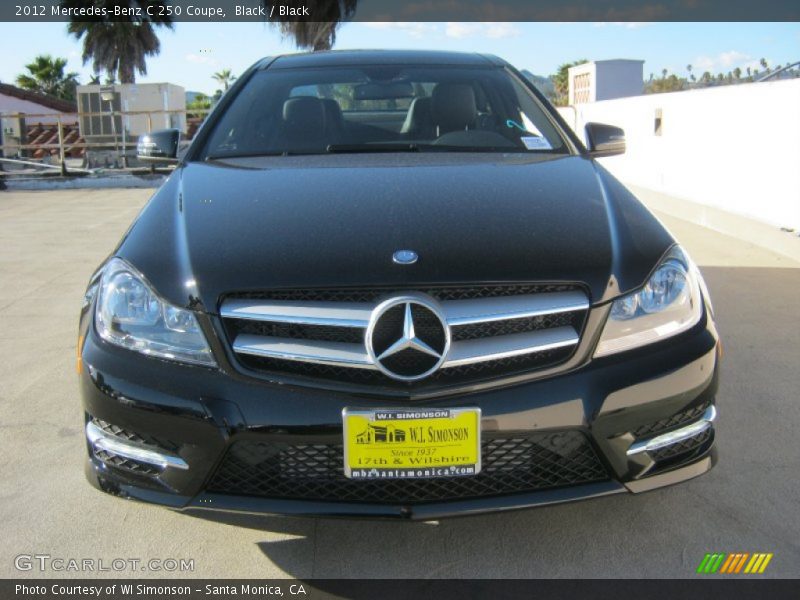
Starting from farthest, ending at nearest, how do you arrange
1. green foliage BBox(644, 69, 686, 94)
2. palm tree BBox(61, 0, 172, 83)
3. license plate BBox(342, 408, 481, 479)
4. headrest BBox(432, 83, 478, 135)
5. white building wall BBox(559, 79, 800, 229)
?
palm tree BBox(61, 0, 172, 83), green foliage BBox(644, 69, 686, 94), white building wall BBox(559, 79, 800, 229), headrest BBox(432, 83, 478, 135), license plate BBox(342, 408, 481, 479)

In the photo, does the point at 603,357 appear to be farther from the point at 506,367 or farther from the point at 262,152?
the point at 262,152

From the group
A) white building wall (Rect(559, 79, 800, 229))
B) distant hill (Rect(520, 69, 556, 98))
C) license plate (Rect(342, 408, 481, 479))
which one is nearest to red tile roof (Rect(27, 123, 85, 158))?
distant hill (Rect(520, 69, 556, 98))

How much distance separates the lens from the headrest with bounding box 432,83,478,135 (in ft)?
11.8

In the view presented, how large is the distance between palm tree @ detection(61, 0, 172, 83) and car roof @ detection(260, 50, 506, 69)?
4262cm

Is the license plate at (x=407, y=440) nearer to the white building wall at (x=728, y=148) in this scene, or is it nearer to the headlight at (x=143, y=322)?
the headlight at (x=143, y=322)

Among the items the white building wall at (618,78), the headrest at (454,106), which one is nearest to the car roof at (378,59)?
the headrest at (454,106)

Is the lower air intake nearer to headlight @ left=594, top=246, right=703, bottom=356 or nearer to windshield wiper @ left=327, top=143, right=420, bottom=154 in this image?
headlight @ left=594, top=246, right=703, bottom=356

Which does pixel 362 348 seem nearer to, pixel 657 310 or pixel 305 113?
pixel 657 310

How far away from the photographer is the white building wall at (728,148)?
6855 millimetres

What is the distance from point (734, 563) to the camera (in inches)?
94.4

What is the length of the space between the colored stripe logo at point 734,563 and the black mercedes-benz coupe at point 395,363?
0.91 ft

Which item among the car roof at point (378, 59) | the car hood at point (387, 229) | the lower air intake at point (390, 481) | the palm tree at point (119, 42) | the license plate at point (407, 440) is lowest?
the lower air intake at point (390, 481)

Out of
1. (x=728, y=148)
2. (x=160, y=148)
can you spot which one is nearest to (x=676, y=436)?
(x=160, y=148)

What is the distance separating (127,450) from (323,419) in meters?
0.58
